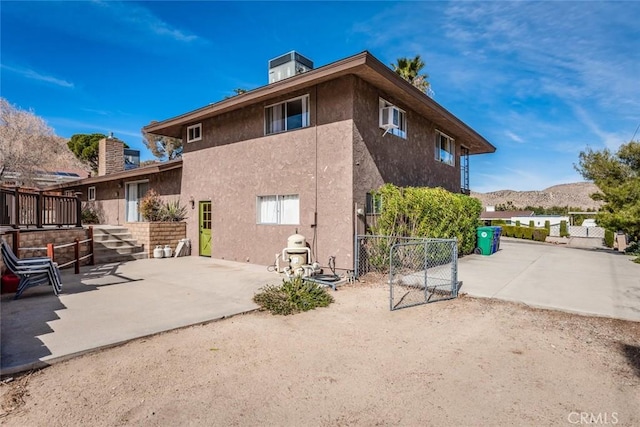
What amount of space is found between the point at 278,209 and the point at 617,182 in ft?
66.1

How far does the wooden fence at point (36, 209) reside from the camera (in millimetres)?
8538

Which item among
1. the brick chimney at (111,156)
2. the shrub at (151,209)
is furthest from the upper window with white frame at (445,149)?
the brick chimney at (111,156)

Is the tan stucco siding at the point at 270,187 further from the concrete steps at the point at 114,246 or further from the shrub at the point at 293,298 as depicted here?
the shrub at the point at 293,298

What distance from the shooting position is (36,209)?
988 cm

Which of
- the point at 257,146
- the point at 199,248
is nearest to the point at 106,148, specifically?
the point at 199,248

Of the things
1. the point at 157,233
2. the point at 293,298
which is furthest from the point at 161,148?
the point at 293,298

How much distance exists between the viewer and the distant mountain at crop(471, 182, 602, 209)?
83250mm

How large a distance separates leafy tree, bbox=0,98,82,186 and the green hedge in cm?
2334

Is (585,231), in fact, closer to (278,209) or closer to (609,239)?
(609,239)

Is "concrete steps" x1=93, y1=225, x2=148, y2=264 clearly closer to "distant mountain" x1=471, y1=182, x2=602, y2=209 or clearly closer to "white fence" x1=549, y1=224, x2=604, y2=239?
"white fence" x1=549, y1=224, x2=604, y2=239

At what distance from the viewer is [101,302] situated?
631 centimetres

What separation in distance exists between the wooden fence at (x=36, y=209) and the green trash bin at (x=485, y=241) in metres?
15.4

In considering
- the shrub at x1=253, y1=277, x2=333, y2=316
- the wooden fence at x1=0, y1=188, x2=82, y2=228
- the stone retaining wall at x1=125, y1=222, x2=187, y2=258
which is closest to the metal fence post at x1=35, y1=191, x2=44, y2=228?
the wooden fence at x1=0, y1=188, x2=82, y2=228

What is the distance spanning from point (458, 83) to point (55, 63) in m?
21.0
